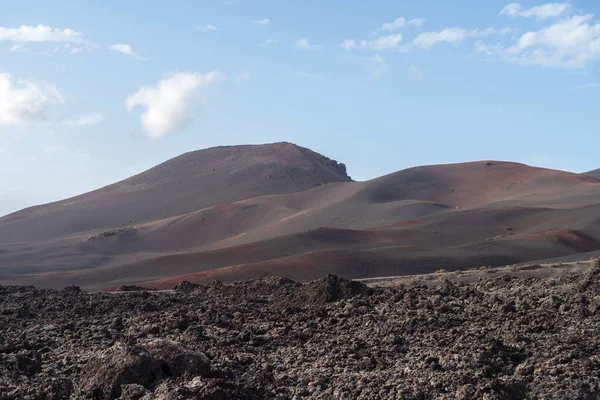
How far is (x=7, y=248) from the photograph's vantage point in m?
76.9

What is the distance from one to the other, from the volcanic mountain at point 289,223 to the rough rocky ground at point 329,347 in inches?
927

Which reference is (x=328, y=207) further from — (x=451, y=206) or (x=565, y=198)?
(x=565, y=198)

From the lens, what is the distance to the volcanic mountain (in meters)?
44.9

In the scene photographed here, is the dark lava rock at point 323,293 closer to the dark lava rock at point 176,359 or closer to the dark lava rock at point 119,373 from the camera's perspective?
the dark lava rock at point 176,359

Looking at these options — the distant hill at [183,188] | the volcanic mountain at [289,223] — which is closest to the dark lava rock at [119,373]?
the volcanic mountain at [289,223]

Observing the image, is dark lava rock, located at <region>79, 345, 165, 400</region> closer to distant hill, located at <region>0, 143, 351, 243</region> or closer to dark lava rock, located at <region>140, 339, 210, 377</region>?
dark lava rock, located at <region>140, 339, 210, 377</region>

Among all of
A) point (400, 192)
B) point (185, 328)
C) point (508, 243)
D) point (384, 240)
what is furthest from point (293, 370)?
point (400, 192)

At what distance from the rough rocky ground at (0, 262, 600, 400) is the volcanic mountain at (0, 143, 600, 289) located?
2355 centimetres

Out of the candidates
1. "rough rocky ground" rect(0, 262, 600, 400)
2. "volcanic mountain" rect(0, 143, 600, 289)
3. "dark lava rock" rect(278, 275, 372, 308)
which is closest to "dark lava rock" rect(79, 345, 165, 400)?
"rough rocky ground" rect(0, 262, 600, 400)

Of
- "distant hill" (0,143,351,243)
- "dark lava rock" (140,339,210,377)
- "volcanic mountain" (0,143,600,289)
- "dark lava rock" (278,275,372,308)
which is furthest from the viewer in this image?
"distant hill" (0,143,351,243)

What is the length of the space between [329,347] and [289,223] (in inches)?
2494

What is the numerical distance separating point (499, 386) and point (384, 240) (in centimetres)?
4615

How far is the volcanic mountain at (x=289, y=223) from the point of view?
44.9 meters

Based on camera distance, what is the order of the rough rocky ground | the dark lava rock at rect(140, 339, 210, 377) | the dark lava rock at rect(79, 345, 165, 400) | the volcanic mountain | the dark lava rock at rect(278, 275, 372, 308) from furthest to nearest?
the volcanic mountain
the dark lava rock at rect(278, 275, 372, 308)
the dark lava rock at rect(140, 339, 210, 377)
the dark lava rock at rect(79, 345, 165, 400)
the rough rocky ground
